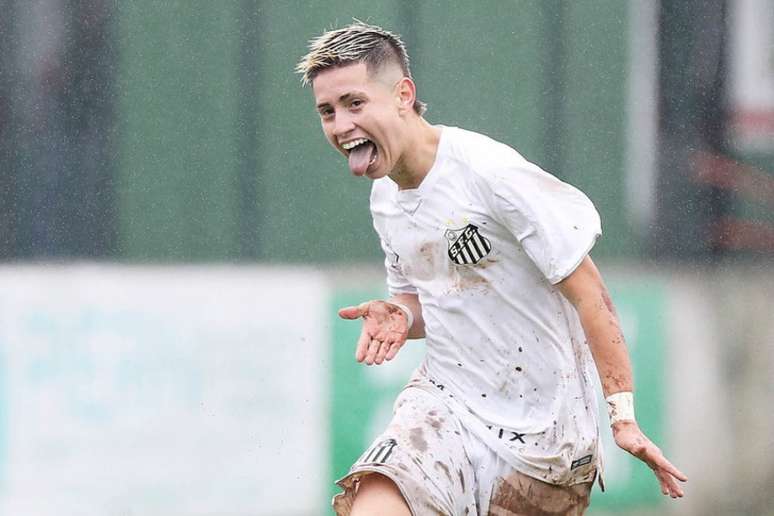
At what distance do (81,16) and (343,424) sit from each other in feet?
6.66

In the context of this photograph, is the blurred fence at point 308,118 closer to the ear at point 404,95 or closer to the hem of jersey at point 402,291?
the hem of jersey at point 402,291

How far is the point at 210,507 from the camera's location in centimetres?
640

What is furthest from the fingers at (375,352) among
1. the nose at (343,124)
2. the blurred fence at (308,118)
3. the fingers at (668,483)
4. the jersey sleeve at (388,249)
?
the blurred fence at (308,118)

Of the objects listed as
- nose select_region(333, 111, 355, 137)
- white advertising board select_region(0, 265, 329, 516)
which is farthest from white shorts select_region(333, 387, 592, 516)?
white advertising board select_region(0, 265, 329, 516)

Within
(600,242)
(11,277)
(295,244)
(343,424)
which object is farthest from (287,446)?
(600,242)

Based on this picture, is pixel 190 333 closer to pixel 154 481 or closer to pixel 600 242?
pixel 154 481

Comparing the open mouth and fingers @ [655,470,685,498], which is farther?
the open mouth

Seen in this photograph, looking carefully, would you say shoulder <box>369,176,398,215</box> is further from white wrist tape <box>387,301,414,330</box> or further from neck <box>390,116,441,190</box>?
white wrist tape <box>387,301,414,330</box>

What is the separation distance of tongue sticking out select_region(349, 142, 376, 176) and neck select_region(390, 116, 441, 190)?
105 mm

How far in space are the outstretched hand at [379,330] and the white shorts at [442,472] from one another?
0.53 ft

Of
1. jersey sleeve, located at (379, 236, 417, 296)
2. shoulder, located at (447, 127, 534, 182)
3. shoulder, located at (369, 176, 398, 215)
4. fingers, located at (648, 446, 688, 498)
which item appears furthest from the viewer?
jersey sleeve, located at (379, 236, 417, 296)

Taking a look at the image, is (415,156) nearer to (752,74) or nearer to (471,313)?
(471,313)

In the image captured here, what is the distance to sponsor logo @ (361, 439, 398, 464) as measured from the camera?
12.5ft

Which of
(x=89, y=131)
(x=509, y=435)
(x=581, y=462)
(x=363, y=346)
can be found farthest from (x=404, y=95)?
(x=89, y=131)
